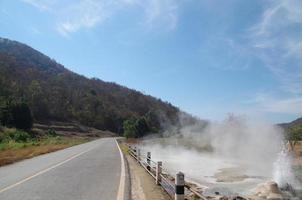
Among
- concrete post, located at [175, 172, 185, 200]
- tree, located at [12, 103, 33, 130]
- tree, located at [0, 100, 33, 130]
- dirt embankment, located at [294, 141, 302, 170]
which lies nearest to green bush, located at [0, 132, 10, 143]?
tree, located at [0, 100, 33, 130]

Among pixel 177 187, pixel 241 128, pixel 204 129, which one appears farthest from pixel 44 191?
pixel 204 129

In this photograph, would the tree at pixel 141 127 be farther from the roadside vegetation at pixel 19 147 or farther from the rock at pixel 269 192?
the rock at pixel 269 192

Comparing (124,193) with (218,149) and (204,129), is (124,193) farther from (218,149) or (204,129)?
(204,129)

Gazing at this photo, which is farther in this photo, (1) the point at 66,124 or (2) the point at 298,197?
(1) the point at 66,124

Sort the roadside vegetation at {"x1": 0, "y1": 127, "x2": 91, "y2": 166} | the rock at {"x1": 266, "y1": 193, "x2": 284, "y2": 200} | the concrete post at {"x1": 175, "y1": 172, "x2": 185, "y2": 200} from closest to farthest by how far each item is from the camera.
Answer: the concrete post at {"x1": 175, "y1": 172, "x2": 185, "y2": 200} < the rock at {"x1": 266, "y1": 193, "x2": 284, "y2": 200} < the roadside vegetation at {"x1": 0, "y1": 127, "x2": 91, "y2": 166}

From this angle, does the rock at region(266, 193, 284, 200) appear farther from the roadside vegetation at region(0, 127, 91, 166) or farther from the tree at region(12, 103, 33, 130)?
the tree at region(12, 103, 33, 130)

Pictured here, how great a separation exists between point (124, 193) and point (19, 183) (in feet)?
15.0

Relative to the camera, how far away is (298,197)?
88.4 feet

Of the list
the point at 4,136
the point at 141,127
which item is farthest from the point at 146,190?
the point at 141,127

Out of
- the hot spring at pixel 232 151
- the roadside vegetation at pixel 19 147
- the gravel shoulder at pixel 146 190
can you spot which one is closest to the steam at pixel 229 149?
the hot spring at pixel 232 151

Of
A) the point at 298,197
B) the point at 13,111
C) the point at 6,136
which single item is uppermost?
the point at 13,111

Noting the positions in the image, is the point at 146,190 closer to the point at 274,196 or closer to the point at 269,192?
the point at 274,196

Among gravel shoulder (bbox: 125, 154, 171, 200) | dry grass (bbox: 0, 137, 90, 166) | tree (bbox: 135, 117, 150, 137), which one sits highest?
tree (bbox: 135, 117, 150, 137)

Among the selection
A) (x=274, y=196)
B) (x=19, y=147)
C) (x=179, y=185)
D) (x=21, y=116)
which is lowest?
(x=274, y=196)
